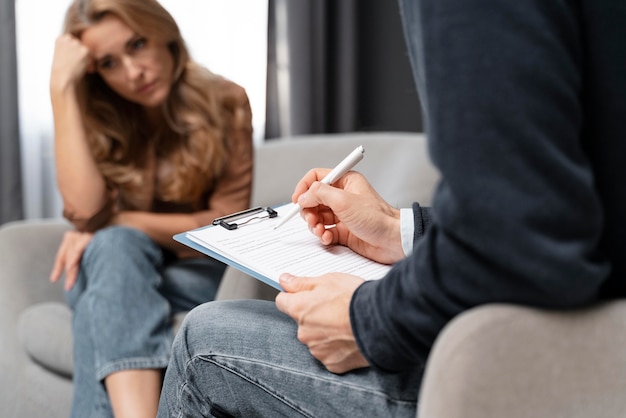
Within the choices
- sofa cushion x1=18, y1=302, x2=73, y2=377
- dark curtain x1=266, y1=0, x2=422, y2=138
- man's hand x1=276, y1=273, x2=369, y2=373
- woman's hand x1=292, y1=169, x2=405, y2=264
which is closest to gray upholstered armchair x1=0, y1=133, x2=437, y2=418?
sofa cushion x1=18, y1=302, x2=73, y2=377

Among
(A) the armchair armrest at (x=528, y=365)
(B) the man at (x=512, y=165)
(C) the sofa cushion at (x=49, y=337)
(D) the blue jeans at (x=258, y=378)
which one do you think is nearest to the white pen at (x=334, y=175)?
(D) the blue jeans at (x=258, y=378)

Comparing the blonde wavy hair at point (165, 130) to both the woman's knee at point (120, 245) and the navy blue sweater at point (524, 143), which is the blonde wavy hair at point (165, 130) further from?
the navy blue sweater at point (524, 143)

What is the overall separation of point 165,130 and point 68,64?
0.71ft

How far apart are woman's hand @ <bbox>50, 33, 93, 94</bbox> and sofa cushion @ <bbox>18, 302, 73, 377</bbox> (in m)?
0.42

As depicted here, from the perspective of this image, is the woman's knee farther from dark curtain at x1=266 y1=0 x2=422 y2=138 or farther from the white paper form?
dark curtain at x1=266 y1=0 x2=422 y2=138

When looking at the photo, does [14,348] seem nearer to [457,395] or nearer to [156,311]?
[156,311]

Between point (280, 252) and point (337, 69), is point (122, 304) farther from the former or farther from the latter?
point (337, 69)

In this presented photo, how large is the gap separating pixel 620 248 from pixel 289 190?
1.09 metres

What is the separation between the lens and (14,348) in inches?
53.7

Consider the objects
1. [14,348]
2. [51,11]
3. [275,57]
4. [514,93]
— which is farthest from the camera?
[275,57]

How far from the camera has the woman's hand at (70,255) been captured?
135cm

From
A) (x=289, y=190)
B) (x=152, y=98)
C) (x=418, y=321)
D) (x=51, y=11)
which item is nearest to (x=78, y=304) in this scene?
(x=152, y=98)

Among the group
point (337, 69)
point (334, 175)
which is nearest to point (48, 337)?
point (334, 175)

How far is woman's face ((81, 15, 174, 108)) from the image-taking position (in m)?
1.37
